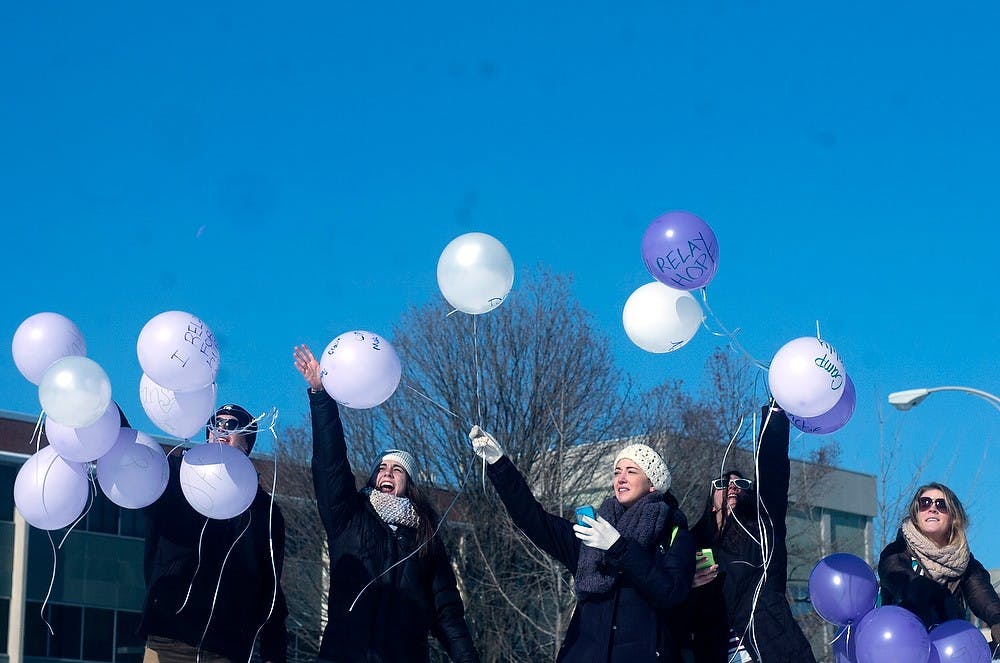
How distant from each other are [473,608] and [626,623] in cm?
1941

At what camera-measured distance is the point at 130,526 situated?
29.9m

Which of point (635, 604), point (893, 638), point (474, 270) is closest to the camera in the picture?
point (635, 604)

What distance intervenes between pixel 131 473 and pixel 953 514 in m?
3.73

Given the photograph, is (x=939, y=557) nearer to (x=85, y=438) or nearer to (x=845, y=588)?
(x=845, y=588)

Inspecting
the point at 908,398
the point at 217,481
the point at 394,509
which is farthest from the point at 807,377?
the point at 908,398

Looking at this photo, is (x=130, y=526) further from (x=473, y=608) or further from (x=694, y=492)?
(x=694, y=492)

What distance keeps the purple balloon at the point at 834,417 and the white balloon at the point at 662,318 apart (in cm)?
66

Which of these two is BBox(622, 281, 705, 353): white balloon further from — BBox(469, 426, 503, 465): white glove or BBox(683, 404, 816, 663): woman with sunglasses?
BBox(469, 426, 503, 465): white glove

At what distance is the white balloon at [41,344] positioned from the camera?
19.8 feet

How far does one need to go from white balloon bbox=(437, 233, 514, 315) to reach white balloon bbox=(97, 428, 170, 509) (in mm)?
1548

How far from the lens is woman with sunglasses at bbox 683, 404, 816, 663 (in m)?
5.86

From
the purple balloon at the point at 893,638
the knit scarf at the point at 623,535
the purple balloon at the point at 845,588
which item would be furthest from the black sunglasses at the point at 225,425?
the purple balloon at the point at 893,638

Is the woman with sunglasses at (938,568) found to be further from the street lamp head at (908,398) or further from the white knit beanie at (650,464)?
the street lamp head at (908,398)

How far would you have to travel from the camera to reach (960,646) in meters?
5.98
